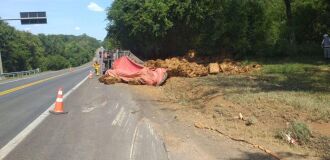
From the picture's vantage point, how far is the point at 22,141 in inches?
369

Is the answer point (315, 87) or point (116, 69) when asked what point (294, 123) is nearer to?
point (315, 87)

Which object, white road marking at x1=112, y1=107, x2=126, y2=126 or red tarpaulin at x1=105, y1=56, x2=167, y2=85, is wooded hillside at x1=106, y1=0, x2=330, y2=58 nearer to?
red tarpaulin at x1=105, y1=56, x2=167, y2=85

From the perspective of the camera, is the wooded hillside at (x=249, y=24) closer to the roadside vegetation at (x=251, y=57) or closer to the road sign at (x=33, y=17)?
the roadside vegetation at (x=251, y=57)

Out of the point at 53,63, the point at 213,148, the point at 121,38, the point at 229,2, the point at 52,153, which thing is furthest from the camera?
the point at 53,63

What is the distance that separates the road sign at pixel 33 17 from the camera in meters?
54.7

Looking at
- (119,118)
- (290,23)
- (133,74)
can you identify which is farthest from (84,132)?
(290,23)

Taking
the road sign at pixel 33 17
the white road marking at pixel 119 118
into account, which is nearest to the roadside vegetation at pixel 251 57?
the white road marking at pixel 119 118

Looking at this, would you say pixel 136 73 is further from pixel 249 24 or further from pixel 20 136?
pixel 20 136

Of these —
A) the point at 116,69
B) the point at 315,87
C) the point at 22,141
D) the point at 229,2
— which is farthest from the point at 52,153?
the point at 229,2

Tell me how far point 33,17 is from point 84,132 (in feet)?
160

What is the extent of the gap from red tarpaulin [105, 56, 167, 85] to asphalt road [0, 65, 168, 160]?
19.0ft

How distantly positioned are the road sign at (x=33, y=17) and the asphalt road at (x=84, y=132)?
40.7m

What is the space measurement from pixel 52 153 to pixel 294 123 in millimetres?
4832

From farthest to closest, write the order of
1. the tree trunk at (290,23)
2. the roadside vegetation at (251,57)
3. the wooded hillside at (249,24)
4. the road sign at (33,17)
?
the road sign at (33,17), the wooded hillside at (249,24), the tree trunk at (290,23), the roadside vegetation at (251,57)
